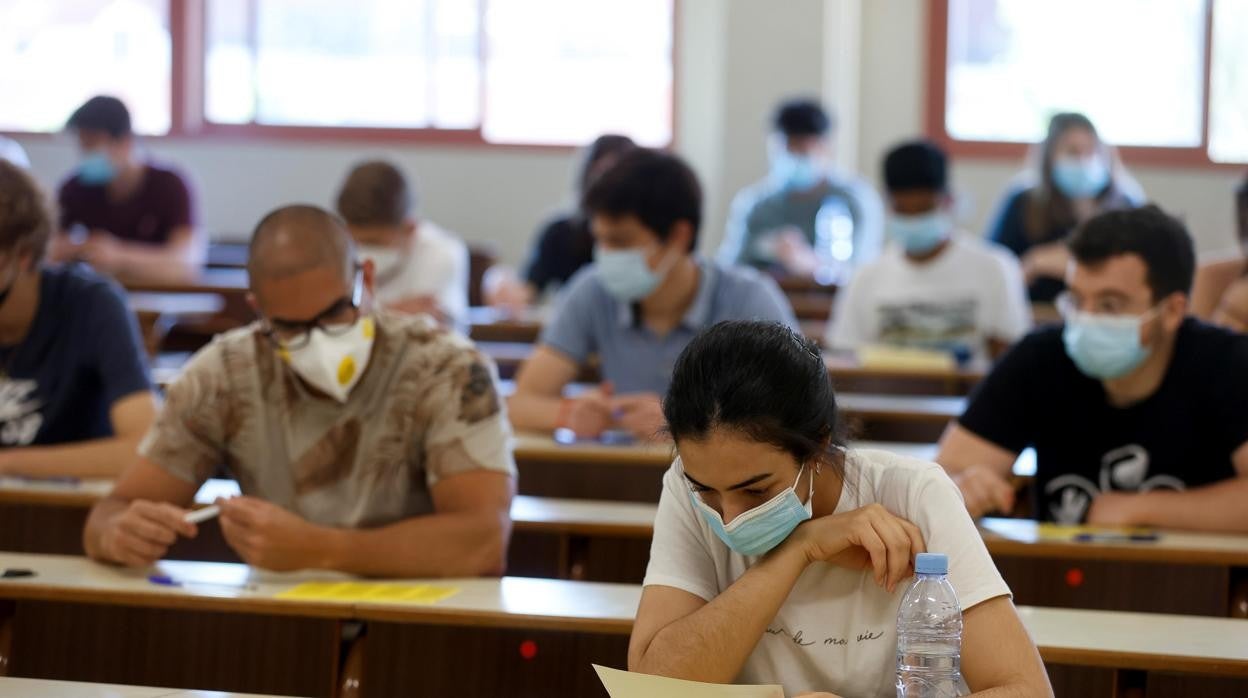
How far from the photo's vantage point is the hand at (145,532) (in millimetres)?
2275

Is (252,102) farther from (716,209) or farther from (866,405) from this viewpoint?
(866,405)

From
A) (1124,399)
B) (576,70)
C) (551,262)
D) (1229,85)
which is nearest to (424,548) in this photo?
(1124,399)

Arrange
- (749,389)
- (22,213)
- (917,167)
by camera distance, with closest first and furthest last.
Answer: (749,389) → (22,213) → (917,167)

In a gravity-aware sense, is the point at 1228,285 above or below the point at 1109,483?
above

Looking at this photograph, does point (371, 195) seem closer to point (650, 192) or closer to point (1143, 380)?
point (650, 192)

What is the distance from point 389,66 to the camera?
8.78 meters

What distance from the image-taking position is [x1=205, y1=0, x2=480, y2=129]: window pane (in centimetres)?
869

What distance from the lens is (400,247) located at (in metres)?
5.01

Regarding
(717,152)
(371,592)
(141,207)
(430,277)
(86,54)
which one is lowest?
(371,592)

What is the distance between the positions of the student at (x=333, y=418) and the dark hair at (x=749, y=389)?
82cm

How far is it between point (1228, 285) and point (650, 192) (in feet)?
4.80

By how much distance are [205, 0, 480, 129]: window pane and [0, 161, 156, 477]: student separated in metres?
5.78

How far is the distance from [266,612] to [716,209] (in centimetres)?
641

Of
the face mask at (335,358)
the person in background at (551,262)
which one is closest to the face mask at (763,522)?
the face mask at (335,358)
